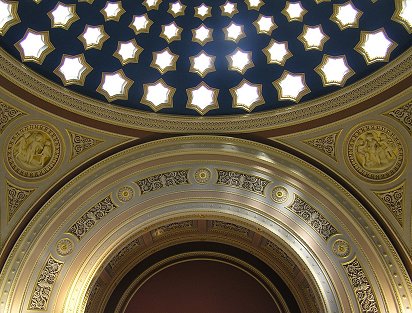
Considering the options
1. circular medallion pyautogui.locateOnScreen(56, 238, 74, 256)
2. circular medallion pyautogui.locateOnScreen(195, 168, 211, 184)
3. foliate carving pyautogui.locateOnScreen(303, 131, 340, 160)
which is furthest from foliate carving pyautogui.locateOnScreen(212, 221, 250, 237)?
circular medallion pyautogui.locateOnScreen(56, 238, 74, 256)

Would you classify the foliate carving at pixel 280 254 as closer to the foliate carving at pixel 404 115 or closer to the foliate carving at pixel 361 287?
the foliate carving at pixel 361 287

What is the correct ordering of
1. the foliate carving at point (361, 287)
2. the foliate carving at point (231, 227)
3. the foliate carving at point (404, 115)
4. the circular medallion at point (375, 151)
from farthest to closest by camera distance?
1. the foliate carving at point (231, 227)
2. the circular medallion at point (375, 151)
3. the foliate carving at point (404, 115)
4. the foliate carving at point (361, 287)

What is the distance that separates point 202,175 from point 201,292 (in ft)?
11.5

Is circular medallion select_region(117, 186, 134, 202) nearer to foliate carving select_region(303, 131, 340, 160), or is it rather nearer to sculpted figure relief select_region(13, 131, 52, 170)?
sculpted figure relief select_region(13, 131, 52, 170)

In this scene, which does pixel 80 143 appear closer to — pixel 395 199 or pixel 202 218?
pixel 202 218

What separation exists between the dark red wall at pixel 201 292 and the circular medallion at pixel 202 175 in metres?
2.98

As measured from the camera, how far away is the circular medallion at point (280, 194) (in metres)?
13.4

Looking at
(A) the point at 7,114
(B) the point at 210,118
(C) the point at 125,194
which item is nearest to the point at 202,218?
(C) the point at 125,194

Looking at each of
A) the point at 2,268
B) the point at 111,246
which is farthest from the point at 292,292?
the point at 2,268

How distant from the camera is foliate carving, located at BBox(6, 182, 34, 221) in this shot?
12898mm

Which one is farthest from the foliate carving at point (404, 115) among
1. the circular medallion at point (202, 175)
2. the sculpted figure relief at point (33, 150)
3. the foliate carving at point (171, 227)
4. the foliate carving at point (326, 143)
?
the sculpted figure relief at point (33, 150)

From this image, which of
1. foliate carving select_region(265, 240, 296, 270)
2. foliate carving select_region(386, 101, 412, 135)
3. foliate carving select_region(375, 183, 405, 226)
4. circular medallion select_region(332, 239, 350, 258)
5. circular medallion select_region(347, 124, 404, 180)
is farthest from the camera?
foliate carving select_region(265, 240, 296, 270)

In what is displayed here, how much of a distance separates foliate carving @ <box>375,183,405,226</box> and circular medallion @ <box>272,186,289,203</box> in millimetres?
2078

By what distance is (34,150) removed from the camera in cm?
1334
